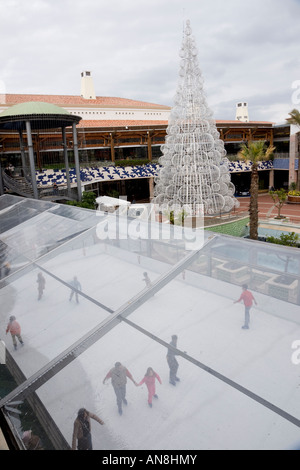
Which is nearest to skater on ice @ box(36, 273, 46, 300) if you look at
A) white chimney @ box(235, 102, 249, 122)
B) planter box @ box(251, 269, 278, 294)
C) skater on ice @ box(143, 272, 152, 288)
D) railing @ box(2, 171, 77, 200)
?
skater on ice @ box(143, 272, 152, 288)

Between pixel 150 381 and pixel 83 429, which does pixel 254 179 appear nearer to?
pixel 150 381

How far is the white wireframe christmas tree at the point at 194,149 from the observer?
79.0 ft

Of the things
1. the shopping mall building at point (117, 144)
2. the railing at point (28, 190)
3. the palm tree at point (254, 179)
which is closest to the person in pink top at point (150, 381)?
the palm tree at point (254, 179)

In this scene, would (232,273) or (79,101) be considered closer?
(232,273)

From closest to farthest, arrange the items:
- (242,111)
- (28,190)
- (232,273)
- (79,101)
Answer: (232,273) → (28,190) → (79,101) → (242,111)

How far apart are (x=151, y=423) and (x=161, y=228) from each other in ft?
11.0

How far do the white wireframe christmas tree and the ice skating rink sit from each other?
19.8 metres

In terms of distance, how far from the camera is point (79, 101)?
37.3m

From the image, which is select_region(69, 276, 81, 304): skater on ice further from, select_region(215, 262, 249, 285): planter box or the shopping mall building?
the shopping mall building

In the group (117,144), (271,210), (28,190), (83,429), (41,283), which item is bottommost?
(271,210)

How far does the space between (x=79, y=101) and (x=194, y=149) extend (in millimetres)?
19165

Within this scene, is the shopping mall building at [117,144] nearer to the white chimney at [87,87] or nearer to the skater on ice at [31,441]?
the white chimney at [87,87]

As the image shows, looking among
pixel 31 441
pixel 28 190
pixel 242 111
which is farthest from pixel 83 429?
pixel 242 111
